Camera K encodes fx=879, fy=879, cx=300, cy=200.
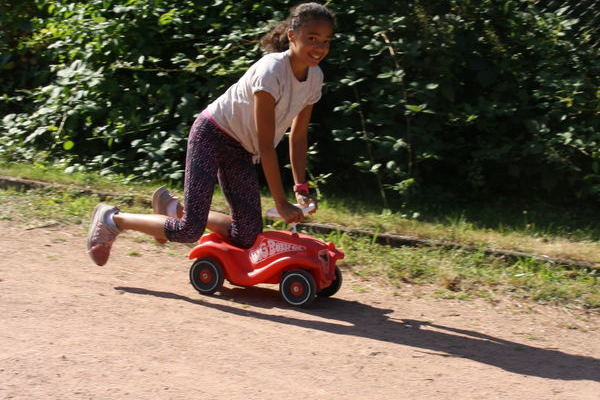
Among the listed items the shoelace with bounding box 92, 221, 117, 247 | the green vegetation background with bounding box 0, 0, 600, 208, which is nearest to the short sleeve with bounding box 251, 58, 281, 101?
the shoelace with bounding box 92, 221, 117, 247

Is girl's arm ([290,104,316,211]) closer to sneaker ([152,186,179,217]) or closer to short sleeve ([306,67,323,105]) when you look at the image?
short sleeve ([306,67,323,105])

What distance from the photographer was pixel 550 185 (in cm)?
746

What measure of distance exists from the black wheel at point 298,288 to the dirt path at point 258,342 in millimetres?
71

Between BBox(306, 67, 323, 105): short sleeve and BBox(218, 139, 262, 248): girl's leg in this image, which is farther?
BBox(218, 139, 262, 248): girl's leg

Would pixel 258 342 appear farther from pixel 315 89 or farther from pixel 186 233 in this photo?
pixel 315 89

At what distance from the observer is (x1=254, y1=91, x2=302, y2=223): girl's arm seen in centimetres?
494

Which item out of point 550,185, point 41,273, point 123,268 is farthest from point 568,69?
point 41,273

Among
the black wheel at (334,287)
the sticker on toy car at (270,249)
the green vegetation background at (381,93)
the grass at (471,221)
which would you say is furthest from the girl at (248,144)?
the green vegetation background at (381,93)

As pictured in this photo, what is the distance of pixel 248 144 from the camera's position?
5250mm

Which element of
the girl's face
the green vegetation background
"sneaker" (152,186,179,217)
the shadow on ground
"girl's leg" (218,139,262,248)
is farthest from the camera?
the green vegetation background

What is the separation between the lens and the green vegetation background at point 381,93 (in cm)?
727

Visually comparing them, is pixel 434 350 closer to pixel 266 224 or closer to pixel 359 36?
pixel 266 224

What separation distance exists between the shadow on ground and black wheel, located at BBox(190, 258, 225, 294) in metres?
0.10

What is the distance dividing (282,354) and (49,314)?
1336mm
